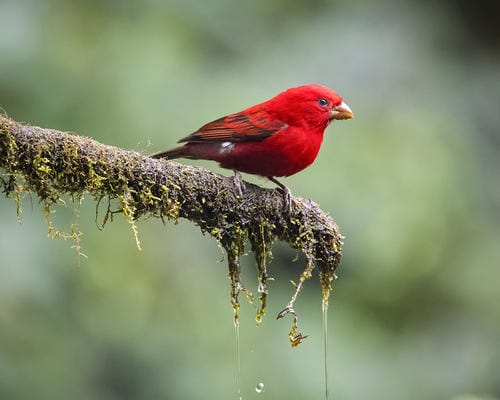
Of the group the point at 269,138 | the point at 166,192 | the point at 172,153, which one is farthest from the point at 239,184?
the point at 172,153

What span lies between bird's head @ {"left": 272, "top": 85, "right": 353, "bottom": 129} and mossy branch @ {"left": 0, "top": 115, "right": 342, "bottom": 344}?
444 mm

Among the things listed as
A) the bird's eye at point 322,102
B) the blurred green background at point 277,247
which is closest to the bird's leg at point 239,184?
the bird's eye at point 322,102

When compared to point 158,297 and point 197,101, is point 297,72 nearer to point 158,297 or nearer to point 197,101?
point 197,101

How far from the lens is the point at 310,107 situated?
367 centimetres

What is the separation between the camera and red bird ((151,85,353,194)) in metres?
3.51

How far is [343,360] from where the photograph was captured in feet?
16.0

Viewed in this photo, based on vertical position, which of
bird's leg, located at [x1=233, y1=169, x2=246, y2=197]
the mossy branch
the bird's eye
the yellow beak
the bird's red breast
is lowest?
the mossy branch

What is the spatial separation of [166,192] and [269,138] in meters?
0.72

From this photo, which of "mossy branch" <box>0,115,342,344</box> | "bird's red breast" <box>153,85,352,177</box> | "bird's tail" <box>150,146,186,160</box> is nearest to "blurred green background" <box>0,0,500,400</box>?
"bird's tail" <box>150,146,186,160</box>

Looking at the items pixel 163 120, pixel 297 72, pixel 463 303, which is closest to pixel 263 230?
pixel 163 120

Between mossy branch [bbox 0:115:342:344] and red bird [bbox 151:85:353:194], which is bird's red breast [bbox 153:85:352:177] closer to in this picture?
red bird [bbox 151:85:353:194]

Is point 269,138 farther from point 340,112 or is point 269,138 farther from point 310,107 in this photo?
point 340,112

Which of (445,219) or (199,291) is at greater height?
(445,219)

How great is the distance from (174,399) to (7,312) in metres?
0.99
